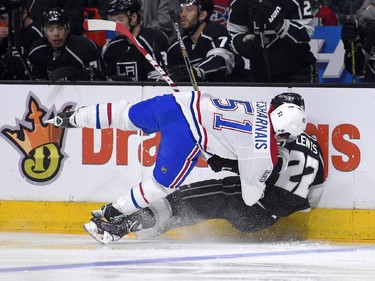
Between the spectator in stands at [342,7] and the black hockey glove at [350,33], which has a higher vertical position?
the black hockey glove at [350,33]

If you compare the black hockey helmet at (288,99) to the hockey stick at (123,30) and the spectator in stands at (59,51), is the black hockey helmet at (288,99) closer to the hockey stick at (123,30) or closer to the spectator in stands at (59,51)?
the hockey stick at (123,30)

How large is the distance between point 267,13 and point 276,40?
0.75 ft

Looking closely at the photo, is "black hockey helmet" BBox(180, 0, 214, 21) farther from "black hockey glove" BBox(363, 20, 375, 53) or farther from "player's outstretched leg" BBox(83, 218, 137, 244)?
"player's outstretched leg" BBox(83, 218, 137, 244)

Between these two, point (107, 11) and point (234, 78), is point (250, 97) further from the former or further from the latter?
point (107, 11)

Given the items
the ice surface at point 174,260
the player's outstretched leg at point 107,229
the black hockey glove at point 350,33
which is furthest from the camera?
the black hockey glove at point 350,33

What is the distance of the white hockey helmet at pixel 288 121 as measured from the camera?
633 cm

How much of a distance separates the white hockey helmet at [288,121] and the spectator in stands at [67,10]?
250 centimetres

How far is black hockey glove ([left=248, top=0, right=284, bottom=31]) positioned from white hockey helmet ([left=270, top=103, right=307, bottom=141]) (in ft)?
3.32

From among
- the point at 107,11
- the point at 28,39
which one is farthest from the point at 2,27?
the point at 107,11

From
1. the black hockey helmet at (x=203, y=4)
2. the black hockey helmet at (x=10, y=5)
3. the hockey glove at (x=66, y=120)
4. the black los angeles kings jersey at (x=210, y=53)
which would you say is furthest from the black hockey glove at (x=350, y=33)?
the black hockey helmet at (x=10, y=5)

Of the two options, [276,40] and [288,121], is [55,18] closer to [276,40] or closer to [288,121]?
[276,40]

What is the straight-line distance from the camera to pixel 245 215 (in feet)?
22.1

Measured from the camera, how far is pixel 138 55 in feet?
25.2

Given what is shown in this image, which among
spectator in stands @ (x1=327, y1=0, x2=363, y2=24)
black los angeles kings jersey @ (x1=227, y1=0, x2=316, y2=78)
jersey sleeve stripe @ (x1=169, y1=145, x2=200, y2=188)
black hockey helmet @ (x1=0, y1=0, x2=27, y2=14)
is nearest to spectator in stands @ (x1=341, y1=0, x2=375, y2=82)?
black los angeles kings jersey @ (x1=227, y1=0, x2=316, y2=78)
